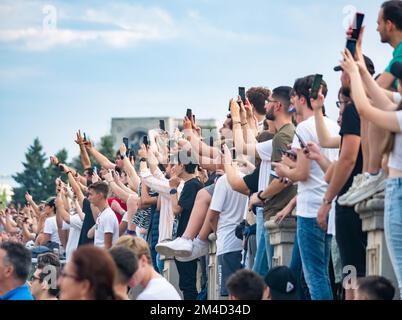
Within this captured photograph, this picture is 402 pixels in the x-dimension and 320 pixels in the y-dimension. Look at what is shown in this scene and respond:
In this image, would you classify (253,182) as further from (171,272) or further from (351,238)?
(171,272)

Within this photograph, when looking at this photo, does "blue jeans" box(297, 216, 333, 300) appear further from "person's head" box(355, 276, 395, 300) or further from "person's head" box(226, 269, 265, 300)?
"person's head" box(355, 276, 395, 300)

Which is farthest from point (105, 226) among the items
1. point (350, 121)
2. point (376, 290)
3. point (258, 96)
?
point (376, 290)

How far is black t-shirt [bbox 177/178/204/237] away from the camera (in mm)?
17375

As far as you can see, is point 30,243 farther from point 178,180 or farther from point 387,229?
point 387,229

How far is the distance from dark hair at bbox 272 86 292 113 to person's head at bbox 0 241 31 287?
121 inches

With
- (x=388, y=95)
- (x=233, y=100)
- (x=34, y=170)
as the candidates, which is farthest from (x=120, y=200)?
(x=34, y=170)

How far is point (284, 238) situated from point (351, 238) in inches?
81.9

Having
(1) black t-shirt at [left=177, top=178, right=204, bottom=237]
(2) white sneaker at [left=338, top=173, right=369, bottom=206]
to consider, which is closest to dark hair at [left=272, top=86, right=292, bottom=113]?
(2) white sneaker at [left=338, top=173, right=369, bottom=206]

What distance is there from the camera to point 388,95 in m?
11.2

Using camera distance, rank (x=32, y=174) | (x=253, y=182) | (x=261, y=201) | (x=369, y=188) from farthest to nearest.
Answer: (x=32, y=174), (x=253, y=182), (x=261, y=201), (x=369, y=188)

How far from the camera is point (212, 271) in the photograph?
16.8m

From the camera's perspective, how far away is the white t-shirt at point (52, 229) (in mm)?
25719

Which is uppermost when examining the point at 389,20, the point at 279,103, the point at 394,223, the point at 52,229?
the point at 52,229
